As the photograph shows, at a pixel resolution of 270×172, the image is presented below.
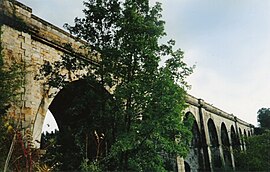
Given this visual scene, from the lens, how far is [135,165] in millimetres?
6703

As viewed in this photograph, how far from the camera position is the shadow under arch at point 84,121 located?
23.6 feet

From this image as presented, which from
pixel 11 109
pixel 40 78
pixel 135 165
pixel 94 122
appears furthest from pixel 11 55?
pixel 135 165

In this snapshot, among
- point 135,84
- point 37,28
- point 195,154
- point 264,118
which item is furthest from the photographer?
point 264,118

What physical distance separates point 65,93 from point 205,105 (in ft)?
40.7

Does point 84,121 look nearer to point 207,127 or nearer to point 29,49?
point 29,49

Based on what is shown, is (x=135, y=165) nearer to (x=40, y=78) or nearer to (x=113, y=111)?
(x=113, y=111)

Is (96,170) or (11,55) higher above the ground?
(11,55)

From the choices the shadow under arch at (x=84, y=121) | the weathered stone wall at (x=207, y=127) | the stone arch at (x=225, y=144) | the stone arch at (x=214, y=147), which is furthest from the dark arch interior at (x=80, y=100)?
the stone arch at (x=225, y=144)

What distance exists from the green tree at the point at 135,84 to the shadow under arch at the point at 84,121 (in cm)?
4

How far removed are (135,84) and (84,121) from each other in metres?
2.23

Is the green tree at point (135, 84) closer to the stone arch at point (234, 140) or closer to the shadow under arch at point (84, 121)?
the shadow under arch at point (84, 121)

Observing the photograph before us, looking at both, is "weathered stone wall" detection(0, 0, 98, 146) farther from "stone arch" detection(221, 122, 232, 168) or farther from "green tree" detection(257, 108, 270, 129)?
"green tree" detection(257, 108, 270, 129)

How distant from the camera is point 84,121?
7.83m

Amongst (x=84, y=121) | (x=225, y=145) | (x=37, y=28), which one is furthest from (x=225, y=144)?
(x=37, y=28)
